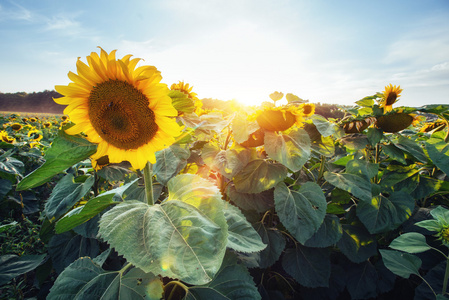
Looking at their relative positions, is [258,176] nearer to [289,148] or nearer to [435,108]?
[289,148]

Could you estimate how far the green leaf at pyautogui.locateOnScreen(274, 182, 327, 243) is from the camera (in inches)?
52.5

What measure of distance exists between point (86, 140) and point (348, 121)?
166 centimetres

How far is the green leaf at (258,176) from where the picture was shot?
4.69ft

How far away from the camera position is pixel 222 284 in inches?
38.9

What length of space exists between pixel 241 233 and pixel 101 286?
58cm

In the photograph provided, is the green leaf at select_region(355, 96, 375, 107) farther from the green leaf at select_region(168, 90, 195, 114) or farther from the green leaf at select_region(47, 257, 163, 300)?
the green leaf at select_region(47, 257, 163, 300)

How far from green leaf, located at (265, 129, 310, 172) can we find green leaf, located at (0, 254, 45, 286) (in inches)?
66.8

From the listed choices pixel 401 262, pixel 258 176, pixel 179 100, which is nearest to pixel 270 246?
pixel 258 176

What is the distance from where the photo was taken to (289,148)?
1.38m

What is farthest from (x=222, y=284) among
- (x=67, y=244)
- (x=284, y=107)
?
(x=67, y=244)

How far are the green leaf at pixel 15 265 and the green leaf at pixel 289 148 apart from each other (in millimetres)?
1697

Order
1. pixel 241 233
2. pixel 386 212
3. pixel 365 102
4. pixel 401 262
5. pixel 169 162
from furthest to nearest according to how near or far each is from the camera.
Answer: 1. pixel 365 102
2. pixel 386 212
3. pixel 401 262
4. pixel 169 162
5. pixel 241 233

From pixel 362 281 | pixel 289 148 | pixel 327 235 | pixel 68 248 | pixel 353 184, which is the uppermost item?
pixel 289 148

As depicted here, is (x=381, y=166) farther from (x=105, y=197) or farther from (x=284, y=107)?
(x=105, y=197)
